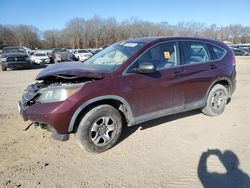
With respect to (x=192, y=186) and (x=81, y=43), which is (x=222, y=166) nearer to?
(x=192, y=186)

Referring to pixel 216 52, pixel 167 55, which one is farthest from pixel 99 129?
pixel 216 52

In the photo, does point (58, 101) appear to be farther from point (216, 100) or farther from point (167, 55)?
point (216, 100)

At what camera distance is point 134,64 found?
4.29m

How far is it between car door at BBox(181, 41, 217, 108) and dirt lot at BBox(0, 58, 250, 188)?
57 cm

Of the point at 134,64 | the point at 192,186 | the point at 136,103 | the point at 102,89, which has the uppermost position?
the point at 134,64

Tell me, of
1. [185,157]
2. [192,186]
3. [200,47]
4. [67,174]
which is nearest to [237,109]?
[200,47]

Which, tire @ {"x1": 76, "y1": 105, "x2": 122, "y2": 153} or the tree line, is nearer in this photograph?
tire @ {"x1": 76, "y1": 105, "x2": 122, "y2": 153}

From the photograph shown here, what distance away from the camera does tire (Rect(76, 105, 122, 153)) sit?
388 cm

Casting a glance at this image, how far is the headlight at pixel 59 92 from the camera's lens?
3.73 m

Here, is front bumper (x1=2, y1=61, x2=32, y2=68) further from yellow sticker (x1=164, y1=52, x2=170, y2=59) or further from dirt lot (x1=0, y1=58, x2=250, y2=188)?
yellow sticker (x1=164, y1=52, x2=170, y2=59)

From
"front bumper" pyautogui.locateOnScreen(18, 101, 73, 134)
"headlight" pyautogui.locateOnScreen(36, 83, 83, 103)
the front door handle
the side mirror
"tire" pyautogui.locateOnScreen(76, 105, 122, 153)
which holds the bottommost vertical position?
"tire" pyautogui.locateOnScreen(76, 105, 122, 153)

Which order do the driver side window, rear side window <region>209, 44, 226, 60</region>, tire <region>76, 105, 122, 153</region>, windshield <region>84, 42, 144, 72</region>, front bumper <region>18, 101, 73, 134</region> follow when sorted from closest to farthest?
front bumper <region>18, 101, 73, 134</region> → tire <region>76, 105, 122, 153</region> → windshield <region>84, 42, 144, 72</region> → the driver side window → rear side window <region>209, 44, 226, 60</region>

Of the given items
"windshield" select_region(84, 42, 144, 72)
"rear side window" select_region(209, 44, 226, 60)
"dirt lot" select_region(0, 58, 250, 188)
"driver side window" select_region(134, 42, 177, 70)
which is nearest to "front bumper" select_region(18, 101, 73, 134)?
"dirt lot" select_region(0, 58, 250, 188)

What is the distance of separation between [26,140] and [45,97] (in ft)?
3.73
